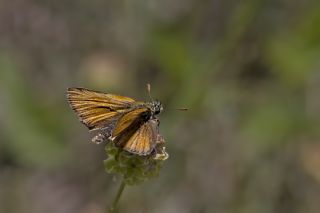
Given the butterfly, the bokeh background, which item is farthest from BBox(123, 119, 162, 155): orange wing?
the bokeh background

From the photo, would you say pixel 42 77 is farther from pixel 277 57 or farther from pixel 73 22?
pixel 277 57

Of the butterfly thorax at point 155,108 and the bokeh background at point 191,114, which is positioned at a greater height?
the butterfly thorax at point 155,108

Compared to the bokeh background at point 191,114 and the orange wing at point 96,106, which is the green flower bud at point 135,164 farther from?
the bokeh background at point 191,114


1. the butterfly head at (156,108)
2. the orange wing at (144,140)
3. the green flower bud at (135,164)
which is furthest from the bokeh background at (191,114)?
the orange wing at (144,140)

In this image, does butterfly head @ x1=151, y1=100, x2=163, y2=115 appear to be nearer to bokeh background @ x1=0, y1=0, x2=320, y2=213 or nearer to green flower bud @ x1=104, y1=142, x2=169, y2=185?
green flower bud @ x1=104, y1=142, x2=169, y2=185

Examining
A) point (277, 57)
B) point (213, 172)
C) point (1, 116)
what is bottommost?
point (213, 172)

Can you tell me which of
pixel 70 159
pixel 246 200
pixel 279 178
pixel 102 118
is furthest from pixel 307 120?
pixel 102 118

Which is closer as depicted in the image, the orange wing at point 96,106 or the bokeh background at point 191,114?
the orange wing at point 96,106

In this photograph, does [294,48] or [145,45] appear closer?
[294,48]

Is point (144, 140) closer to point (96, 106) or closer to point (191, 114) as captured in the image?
point (96, 106)
